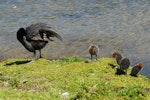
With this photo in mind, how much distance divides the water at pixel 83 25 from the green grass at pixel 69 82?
3.39 meters

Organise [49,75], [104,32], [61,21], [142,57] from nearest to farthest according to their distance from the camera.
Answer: [49,75] < [142,57] < [104,32] < [61,21]

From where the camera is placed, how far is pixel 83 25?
958 inches

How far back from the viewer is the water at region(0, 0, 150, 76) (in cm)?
2036

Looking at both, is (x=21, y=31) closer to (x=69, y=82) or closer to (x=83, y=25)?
(x=69, y=82)

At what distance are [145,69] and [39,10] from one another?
13.1 m

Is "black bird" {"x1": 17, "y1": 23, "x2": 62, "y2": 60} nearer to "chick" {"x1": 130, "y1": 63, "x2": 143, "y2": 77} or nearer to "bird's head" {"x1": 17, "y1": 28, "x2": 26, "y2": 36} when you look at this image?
"bird's head" {"x1": 17, "y1": 28, "x2": 26, "y2": 36}

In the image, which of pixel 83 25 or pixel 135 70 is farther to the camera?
pixel 83 25

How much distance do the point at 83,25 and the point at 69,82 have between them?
12420mm

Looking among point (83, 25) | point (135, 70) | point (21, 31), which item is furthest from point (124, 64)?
point (83, 25)

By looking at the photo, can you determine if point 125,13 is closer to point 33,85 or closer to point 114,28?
point 114,28

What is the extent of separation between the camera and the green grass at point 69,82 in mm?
10562

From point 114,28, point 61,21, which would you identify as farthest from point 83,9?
point 114,28

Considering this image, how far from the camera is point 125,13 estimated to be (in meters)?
26.1

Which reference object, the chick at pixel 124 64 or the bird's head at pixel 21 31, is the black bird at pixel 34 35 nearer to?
the bird's head at pixel 21 31
